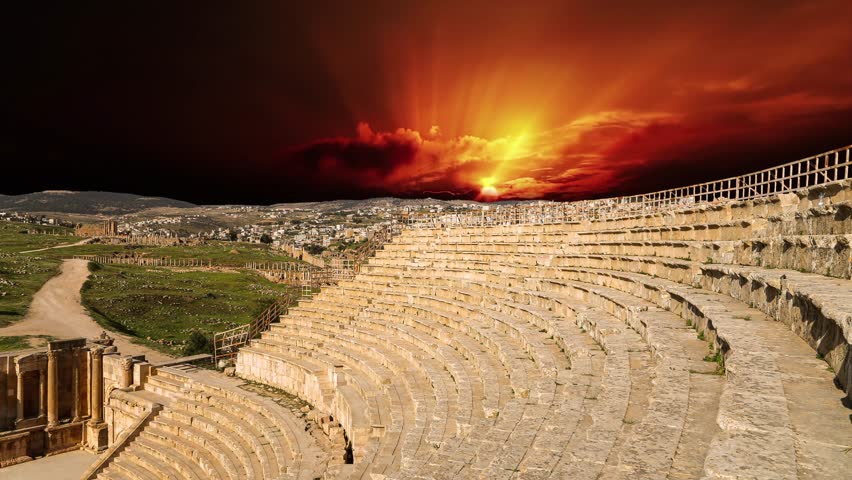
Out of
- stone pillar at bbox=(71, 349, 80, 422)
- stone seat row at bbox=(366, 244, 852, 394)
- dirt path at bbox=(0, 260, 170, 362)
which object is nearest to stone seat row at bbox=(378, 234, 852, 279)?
stone seat row at bbox=(366, 244, 852, 394)

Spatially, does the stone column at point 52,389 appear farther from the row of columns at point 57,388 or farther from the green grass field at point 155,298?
the green grass field at point 155,298

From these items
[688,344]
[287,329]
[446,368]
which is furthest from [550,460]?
[287,329]

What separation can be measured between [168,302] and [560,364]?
42.9 m

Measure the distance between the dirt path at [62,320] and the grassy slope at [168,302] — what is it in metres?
0.97

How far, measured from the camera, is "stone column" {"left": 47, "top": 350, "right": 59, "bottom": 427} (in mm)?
23281

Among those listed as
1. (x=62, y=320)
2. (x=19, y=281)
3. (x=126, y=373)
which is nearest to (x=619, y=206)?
(x=126, y=373)

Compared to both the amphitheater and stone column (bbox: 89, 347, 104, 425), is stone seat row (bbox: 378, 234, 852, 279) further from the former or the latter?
stone column (bbox: 89, 347, 104, 425)

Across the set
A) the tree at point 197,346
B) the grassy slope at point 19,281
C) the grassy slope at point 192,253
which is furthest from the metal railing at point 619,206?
the grassy slope at point 192,253

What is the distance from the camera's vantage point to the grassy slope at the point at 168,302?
3659 cm

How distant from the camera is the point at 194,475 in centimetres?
1545

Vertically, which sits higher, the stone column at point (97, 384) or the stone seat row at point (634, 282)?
the stone seat row at point (634, 282)

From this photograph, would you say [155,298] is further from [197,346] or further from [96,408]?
[96,408]

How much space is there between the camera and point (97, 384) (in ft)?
78.8

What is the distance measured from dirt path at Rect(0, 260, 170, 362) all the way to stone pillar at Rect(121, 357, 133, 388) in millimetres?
4418
